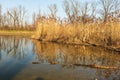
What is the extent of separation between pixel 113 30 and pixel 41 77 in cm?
880

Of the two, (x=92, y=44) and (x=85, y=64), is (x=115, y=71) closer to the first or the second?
(x=85, y=64)

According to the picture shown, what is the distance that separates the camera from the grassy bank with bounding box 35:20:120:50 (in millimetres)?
14423

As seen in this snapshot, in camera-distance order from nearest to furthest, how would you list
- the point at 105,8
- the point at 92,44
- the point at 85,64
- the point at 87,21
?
1. the point at 85,64
2. the point at 92,44
3. the point at 87,21
4. the point at 105,8

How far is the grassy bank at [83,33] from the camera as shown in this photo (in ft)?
47.3

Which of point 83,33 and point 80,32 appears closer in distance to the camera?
point 83,33

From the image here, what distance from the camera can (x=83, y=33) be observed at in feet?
58.4

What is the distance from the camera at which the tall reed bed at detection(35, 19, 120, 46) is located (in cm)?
1459

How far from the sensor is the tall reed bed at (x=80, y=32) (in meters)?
14.6

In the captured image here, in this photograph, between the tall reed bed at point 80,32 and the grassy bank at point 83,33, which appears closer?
the grassy bank at point 83,33

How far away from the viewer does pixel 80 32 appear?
1802 centimetres

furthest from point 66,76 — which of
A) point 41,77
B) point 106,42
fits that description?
point 106,42

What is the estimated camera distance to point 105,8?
49.1 m

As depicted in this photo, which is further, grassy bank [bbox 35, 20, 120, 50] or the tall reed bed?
the tall reed bed

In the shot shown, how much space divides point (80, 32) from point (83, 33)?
0.33 metres
